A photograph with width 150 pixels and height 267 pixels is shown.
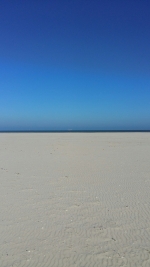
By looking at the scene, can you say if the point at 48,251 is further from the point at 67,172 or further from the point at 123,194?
the point at 67,172

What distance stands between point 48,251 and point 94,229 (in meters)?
1.30

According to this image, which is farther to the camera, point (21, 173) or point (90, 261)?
point (21, 173)

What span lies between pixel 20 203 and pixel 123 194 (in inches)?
138

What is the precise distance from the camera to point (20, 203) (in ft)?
22.5

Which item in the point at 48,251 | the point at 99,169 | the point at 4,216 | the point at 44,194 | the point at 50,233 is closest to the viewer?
the point at 48,251

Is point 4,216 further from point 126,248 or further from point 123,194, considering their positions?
point 123,194

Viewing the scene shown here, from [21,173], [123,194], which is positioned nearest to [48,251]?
[123,194]

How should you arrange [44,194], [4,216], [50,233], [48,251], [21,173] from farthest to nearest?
[21,173]
[44,194]
[4,216]
[50,233]
[48,251]

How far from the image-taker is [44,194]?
7.69 m

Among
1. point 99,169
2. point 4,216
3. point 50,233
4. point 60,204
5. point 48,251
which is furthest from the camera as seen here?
point 99,169

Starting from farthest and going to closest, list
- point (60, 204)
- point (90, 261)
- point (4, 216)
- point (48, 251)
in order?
point (60, 204)
point (4, 216)
point (48, 251)
point (90, 261)

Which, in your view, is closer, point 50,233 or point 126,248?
point 126,248

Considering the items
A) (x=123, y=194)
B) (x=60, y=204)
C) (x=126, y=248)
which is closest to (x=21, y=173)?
(x=60, y=204)

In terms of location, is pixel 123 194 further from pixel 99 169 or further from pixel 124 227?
pixel 99 169
